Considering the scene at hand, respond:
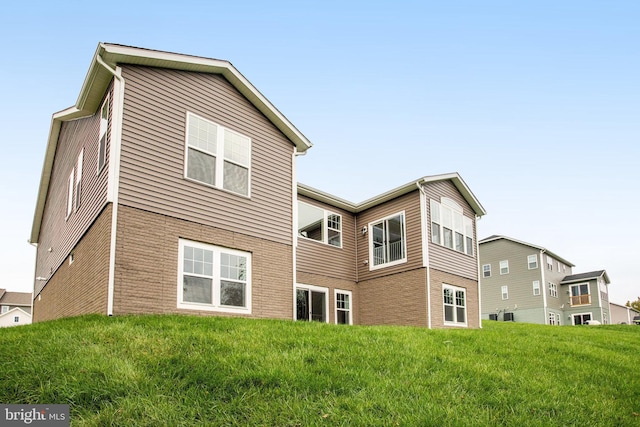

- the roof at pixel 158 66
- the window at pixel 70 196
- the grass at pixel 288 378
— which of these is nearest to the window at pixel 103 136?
the roof at pixel 158 66

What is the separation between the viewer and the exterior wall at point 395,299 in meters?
16.7

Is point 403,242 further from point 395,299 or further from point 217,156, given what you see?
point 217,156

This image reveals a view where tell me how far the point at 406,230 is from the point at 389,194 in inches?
57.0

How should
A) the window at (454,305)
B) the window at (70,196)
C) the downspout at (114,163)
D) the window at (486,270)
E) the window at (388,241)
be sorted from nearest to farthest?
1. the downspout at (114,163)
2. the window at (70,196)
3. the window at (454,305)
4. the window at (388,241)
5. the window at (486,270)

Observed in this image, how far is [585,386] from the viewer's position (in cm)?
744

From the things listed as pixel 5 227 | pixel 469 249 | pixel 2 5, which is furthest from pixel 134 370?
pixel 5 227

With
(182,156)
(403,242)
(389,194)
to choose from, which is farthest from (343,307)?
(182,156)

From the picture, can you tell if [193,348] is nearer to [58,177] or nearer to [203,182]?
[203,182]

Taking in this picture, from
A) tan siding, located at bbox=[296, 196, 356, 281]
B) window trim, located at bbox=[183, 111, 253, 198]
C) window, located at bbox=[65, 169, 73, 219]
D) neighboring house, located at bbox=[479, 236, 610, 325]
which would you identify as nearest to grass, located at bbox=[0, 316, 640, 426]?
window trim, located at bbox=[183, 111, 253, 198]

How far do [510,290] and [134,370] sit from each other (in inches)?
1409

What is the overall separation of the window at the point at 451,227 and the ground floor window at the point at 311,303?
428 centimetres

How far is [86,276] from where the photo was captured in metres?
10.9

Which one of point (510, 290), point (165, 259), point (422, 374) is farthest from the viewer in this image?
point (510, 290)

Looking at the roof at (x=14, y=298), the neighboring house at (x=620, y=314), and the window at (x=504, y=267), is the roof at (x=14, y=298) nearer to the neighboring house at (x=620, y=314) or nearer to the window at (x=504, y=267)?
the window at (x=504, y=267)
